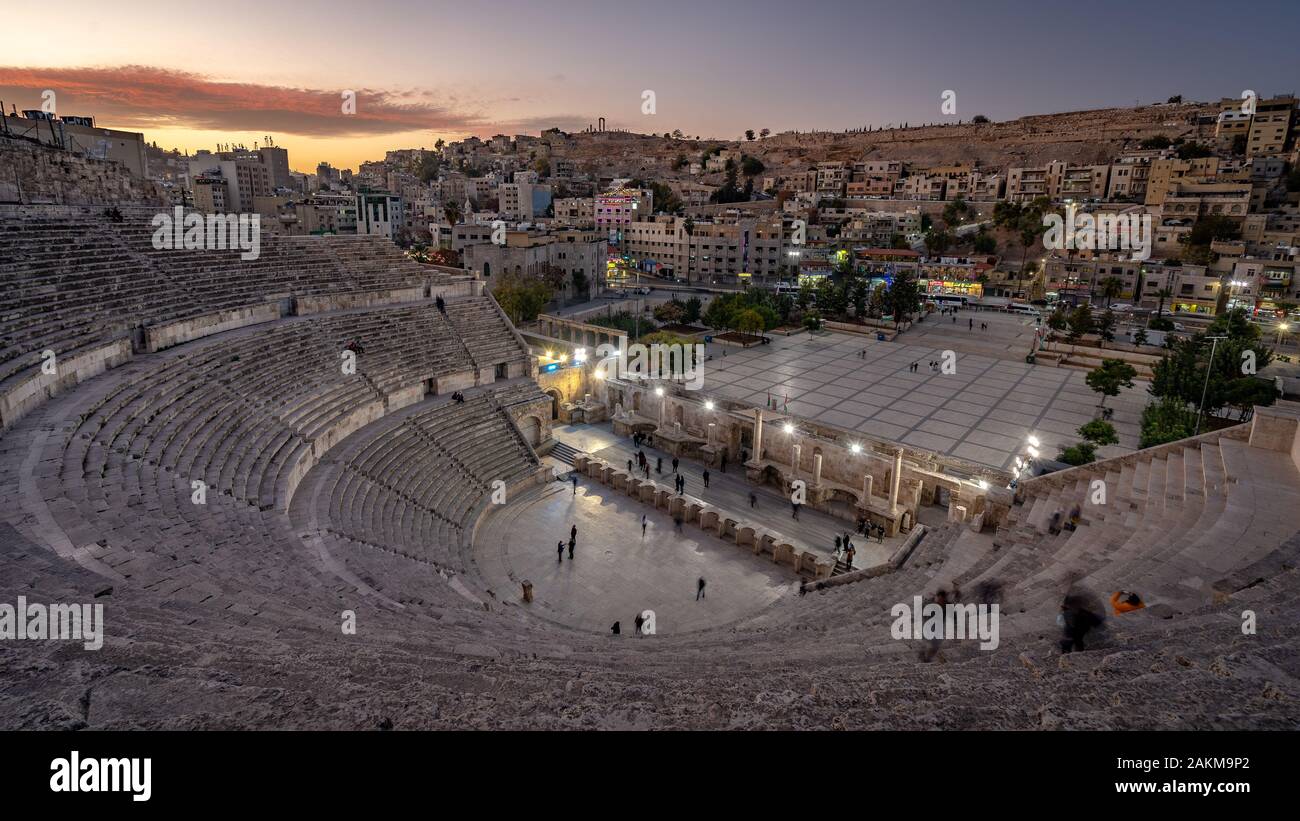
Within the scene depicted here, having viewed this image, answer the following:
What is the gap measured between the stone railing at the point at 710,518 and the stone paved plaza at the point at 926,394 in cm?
1172

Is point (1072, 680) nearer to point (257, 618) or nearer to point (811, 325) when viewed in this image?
point (257, 618)

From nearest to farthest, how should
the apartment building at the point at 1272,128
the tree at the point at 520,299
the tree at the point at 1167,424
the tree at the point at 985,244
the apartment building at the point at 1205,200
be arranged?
the tree at the point at 1167,424
the tree at the point at 520,299
the apartment building at the point at 1205,200
the tree at the point at 985,244
the apartment building at the point at 1272,128

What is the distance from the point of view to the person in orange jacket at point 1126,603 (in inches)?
364

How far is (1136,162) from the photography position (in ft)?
311

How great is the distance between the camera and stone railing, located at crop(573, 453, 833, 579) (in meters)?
19.9

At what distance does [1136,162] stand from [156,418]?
12081 cm

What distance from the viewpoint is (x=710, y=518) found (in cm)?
2223

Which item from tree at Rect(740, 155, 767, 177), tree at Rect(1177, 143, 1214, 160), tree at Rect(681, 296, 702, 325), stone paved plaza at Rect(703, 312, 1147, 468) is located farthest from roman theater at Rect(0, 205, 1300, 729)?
tree at Rect(740, 155, 767, 177)

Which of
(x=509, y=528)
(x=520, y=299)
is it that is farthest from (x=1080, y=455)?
(x=520, y=299)

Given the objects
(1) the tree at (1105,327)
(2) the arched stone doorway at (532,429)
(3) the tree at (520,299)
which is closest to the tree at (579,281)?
(3) the tree at (520,299)

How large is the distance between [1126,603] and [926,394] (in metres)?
30.6

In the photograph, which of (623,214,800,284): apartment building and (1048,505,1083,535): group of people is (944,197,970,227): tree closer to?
(623,214,800,284): apartment building

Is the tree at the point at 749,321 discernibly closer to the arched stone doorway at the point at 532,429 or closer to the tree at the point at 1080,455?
the arched stone doorway at the point at 532,429

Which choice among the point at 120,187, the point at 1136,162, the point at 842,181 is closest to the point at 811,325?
the point at 120,187
